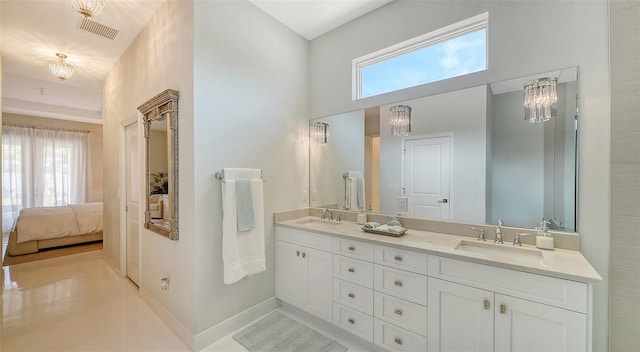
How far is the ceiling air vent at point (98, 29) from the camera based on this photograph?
2.58 meters

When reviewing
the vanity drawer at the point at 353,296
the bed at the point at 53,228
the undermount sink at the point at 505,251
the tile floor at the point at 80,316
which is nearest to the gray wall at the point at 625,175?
the undermount sink at the point at 505,251

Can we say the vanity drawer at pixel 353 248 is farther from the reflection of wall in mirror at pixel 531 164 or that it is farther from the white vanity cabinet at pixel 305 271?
the reflection of wall in mirror at pixel 531 164

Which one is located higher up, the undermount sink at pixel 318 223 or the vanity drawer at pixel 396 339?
the undermount sink at pixel 318 223

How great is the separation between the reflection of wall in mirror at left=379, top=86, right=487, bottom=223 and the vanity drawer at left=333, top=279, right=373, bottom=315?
96 cm

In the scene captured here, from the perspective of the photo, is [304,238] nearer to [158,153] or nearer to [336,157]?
[336,157]

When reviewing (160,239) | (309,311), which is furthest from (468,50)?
(160,239)

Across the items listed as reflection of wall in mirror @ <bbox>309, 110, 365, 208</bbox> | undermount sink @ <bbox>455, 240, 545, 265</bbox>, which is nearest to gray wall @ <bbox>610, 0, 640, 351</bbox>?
undermount sink @ <bbox>455, 240, 545, 265</bbox>

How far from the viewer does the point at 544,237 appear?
1.60 meters

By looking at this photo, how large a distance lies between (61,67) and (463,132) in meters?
4.81

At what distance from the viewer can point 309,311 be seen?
2291 millimetres

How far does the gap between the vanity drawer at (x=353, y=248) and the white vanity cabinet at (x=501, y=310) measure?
1.51ft

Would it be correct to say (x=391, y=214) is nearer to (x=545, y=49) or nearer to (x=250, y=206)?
(x=250, y=206)

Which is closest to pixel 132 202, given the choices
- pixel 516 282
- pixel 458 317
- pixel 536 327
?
pixel 458 317

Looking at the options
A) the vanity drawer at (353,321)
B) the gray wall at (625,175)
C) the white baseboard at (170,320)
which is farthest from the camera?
the white baseboard at (170,320)
